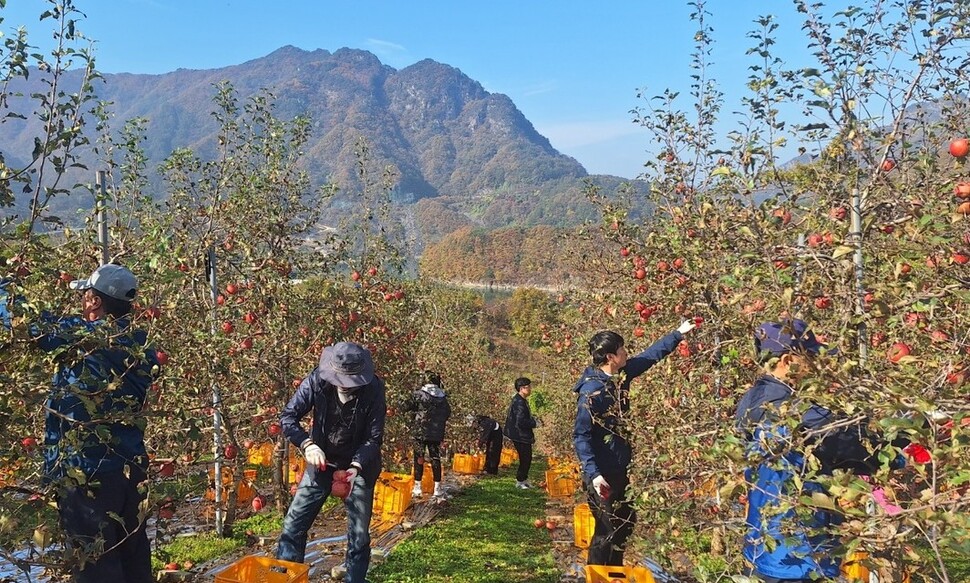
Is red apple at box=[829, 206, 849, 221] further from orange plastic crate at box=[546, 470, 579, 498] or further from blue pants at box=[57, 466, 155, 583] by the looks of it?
orange plastic crate at box=[546, 470, 579, 498]

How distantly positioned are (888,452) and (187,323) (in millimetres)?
4765

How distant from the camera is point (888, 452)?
5.45ft

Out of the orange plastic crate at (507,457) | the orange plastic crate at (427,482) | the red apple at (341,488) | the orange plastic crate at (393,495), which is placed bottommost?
the orange plastic crate at (507,457)

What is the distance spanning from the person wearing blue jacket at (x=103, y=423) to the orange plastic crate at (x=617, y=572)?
2.36 metres

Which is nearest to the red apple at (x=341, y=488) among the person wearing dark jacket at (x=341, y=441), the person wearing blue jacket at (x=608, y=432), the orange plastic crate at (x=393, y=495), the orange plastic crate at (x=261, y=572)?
the person wearing dark jacket at (x=341, y=441)

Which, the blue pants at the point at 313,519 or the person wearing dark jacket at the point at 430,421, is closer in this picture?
the blue pants at the point at 313,519

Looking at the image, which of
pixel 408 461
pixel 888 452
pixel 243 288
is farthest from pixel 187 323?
A: pixel 408 461

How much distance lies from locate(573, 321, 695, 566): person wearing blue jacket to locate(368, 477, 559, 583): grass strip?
1.57 metres

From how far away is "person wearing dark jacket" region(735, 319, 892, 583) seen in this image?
1.79 meters

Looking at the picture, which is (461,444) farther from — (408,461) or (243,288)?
(243,288)

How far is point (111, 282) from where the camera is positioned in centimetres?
292

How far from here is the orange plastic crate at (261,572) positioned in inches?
139

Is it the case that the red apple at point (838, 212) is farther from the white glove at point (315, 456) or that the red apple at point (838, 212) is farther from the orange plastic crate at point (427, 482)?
the orange plastic crate at point (427, 482)

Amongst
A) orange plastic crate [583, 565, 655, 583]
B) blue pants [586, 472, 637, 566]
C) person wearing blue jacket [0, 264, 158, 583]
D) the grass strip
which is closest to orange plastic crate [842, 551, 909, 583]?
orange plastic crate [583, 565, 655, 583]
